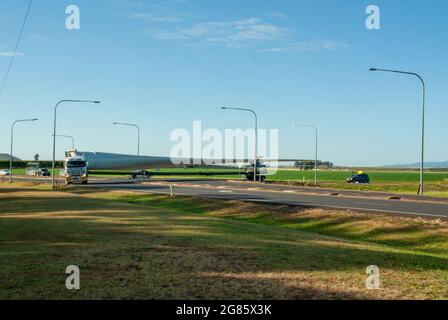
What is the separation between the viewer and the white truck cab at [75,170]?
63800 millimetres

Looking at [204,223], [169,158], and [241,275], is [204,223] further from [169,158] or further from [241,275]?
[169,158]

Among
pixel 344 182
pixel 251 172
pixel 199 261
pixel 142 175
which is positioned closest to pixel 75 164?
pixel 251 172

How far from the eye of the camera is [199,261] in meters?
10.3

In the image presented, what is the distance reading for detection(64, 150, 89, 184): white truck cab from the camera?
63.8 meters

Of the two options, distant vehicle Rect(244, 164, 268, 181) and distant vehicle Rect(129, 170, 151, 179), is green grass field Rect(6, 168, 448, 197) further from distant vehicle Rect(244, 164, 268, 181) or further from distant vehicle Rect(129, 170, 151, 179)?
distant vehicle Rect(129, 170, 151, 179)

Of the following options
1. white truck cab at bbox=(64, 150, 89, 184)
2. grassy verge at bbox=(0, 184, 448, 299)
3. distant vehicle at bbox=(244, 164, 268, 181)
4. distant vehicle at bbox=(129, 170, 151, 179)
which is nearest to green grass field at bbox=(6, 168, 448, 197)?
distant vehicle at bbox=(244, 164, 268, 181)

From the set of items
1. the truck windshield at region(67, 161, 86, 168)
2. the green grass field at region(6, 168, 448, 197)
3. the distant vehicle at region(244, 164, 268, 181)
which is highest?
the truck windshield at region(67, 161, 86, 168)

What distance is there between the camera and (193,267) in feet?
32.0

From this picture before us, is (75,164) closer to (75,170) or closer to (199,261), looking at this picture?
(75,170)

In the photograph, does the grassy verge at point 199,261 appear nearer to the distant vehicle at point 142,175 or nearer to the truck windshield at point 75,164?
the truck windshield at point 75,164

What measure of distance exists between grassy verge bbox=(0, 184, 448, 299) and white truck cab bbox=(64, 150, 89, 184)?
149 feet

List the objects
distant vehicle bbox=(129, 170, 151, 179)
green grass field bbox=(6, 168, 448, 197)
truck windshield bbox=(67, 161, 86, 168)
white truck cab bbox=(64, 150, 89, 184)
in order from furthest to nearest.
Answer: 1. distant vehicle bbox=(129, 170, 151, 179)
2. truck windshield bbox=(67, 161, 86, 168)
3. white truck cab bbox=(64, 150, 89, 184)
4. green grass field bbox=(6, 168, 448, 197)
